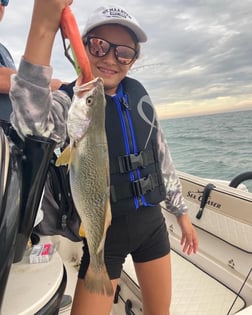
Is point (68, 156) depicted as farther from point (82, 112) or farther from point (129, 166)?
point (129, 166)

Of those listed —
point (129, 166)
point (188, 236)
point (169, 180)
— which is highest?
point (129, 166)

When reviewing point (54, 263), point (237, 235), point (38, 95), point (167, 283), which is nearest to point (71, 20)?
point (38, 95)

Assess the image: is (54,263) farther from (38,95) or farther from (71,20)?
(71,20)

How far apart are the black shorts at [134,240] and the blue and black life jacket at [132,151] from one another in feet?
0.18

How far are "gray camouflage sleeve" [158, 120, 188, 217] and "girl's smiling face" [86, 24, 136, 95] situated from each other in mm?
447

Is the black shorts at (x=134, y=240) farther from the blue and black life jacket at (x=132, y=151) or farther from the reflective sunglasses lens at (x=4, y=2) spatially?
the reflective sunglasses lens at (x=4, y=2)

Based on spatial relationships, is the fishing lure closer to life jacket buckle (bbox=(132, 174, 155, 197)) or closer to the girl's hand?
life jacket buckle (bbox=(132, 174, 155, 197))

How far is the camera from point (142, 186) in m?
1.64

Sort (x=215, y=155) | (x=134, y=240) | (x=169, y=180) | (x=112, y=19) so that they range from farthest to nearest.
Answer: (x=215, y=155), (x=169, y=180), (x=134, y=240), (x=112, y=19)

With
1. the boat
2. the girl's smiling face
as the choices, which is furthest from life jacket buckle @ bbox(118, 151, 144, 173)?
the boat

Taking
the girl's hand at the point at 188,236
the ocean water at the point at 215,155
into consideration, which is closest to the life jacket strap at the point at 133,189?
the girl's hand at the point at 188,236

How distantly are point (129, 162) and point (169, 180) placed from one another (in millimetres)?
375

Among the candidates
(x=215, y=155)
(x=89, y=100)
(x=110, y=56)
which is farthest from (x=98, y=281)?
(x=215, y=155)

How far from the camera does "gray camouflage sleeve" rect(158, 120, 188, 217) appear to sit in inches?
72.6
